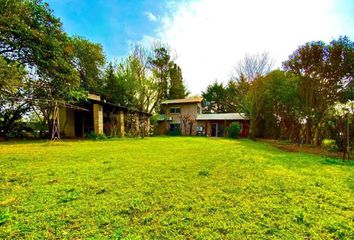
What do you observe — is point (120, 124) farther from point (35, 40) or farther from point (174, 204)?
point (174, 204)

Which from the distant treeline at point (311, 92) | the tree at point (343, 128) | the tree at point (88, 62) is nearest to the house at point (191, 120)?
the distant treeline at point (311, 92)

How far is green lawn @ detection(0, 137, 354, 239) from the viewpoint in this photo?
6.93 feet

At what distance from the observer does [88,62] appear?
63.6 feet

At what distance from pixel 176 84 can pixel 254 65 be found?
42.7 feet

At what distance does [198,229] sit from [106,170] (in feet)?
10.2

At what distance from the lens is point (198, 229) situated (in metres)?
2.15

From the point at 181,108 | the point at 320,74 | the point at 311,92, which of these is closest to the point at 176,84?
the point at 181,108

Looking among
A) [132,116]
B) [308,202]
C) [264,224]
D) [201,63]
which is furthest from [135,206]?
[201,63]

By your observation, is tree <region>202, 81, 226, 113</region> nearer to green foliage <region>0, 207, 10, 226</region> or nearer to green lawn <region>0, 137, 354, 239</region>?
green lawn <region>0, 137, 354, 239</region>

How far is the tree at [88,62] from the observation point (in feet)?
61.5

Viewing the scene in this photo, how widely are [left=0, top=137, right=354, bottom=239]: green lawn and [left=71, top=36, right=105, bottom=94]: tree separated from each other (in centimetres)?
1721

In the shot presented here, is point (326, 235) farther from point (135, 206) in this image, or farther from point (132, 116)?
point (132, 116)

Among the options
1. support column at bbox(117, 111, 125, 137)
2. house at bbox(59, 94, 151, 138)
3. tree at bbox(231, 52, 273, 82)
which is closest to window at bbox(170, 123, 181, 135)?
house at bbox(59, 94, 151, 138)

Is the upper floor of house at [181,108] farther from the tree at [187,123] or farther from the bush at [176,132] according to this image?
the bush at [176,132]
